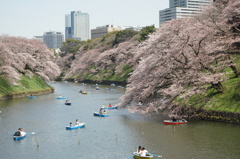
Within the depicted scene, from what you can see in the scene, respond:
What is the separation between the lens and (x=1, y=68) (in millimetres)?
67375

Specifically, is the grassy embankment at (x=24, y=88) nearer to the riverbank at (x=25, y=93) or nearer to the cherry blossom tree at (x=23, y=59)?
the riverbank at (x=25, y=93)

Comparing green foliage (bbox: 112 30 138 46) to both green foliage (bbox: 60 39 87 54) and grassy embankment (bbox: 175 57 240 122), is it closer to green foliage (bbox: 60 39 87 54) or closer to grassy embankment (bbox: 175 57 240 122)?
green foliage (bbox: 60 39 87 54)

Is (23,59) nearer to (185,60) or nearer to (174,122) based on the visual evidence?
(185,60)

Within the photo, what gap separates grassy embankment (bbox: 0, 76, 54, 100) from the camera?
67.5 metres

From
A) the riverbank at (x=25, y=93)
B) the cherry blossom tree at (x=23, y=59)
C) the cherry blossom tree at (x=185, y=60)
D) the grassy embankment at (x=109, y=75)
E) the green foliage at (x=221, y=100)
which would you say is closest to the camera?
the green foliage at (x=221, y=100)

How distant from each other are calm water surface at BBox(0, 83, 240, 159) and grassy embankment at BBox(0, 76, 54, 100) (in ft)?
71.7

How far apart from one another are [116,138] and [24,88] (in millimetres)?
45446

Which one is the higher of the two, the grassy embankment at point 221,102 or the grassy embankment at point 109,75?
the grassy embankment at point 109,75

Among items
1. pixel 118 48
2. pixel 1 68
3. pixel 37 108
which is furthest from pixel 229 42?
pixel 118 48

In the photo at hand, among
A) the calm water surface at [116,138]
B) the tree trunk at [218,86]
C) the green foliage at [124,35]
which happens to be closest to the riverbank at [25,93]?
the calm water surface at [116,138]

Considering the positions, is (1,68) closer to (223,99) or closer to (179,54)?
(179,54)

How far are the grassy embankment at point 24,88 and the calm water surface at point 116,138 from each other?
861 inches

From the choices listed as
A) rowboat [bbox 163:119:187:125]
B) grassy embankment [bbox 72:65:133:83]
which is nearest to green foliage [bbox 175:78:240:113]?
rowboat [bbox 163:119:187:125]

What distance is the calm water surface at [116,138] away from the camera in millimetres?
28484
